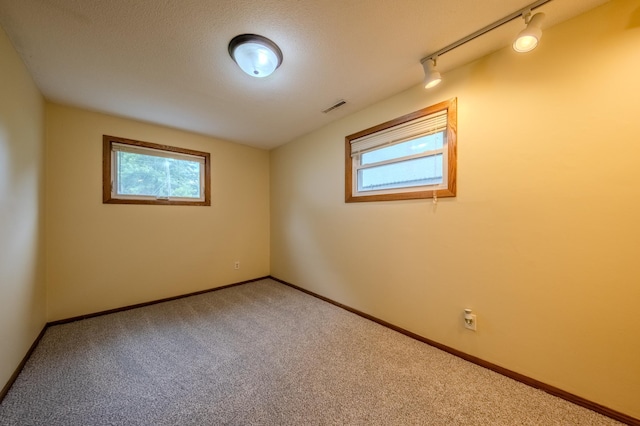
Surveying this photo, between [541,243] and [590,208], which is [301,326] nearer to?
[541,243]

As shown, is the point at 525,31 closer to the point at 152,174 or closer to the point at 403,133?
the point at 403,133

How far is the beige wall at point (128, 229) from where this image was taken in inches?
91.2

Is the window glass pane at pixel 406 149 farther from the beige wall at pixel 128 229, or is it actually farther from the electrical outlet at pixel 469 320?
the beige wall at pixel 128 229

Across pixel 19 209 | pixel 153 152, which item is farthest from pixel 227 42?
pixel 153 152

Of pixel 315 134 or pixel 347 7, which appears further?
pixel 315 134

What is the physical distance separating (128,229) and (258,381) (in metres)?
2.35

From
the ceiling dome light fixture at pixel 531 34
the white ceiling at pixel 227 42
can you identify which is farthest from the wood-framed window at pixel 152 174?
the ceiling dome light fixture at pixel 531 34

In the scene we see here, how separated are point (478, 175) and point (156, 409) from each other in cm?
253

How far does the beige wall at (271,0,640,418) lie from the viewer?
122 centimetres

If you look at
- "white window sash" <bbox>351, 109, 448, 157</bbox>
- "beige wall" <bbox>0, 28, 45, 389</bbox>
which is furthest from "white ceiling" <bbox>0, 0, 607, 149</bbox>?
"white window sash" <bbox>351, 109, 448, 157</bbox>

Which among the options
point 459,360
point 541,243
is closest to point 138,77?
point 541,243

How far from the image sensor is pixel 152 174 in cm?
286

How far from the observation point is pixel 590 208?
4.26 ft

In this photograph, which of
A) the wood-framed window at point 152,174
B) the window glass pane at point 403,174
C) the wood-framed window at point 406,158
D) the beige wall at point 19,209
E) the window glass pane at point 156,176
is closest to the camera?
the beige wall at point 19,209
